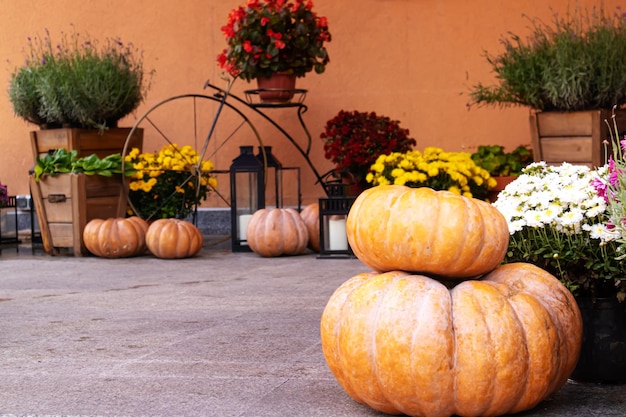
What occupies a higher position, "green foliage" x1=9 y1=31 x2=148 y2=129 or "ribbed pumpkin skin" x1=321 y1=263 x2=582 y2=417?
"green foliage" x1=9 y1=31 x2=148 y2=129

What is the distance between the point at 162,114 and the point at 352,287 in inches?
241

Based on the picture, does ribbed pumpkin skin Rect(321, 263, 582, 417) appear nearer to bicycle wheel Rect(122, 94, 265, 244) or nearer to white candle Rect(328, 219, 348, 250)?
white candle Rect(328, 219, 348, 250)

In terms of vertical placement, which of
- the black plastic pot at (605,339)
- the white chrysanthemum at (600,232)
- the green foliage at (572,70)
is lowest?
the black plastic pot at (605,339)

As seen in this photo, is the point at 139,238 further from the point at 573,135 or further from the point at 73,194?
the point at 573,135

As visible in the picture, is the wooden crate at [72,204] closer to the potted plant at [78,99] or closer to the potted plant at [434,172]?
the potted plant at [78,99]

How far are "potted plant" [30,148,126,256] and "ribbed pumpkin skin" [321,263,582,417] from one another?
15.6 feet

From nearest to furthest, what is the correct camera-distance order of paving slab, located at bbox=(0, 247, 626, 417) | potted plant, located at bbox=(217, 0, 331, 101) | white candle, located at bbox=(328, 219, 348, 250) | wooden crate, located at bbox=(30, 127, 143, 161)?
paving slab, located at bbox=(0, 247, 626, 417) < white candle, located at bbox=(328, 219, 348, 250) < potted plant, located at bbox=(217, 0, 331, 101) < wooden crate, located at bbox=(30, 127, 143, 161)

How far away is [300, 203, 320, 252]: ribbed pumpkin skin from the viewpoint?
7.13 meters

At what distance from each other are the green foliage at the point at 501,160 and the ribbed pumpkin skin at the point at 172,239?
2.09 m

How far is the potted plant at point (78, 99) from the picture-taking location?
24.0 feet

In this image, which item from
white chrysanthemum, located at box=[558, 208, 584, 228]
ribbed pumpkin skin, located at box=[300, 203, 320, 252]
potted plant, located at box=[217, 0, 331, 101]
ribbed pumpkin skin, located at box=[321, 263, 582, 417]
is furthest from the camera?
potted plant, located at box=[217, 0, 331, 101]

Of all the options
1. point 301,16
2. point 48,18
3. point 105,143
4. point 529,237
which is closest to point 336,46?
point 301,16

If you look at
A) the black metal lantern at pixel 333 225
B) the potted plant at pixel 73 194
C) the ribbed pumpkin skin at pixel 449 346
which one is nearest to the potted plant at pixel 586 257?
the ribbed pumpkin skin at pixel 449 346

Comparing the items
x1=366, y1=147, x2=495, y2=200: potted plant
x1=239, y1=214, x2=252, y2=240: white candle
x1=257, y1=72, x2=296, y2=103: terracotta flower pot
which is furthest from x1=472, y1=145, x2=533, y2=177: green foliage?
x1=239, y1=214, x2=252, y2=240: white candle
